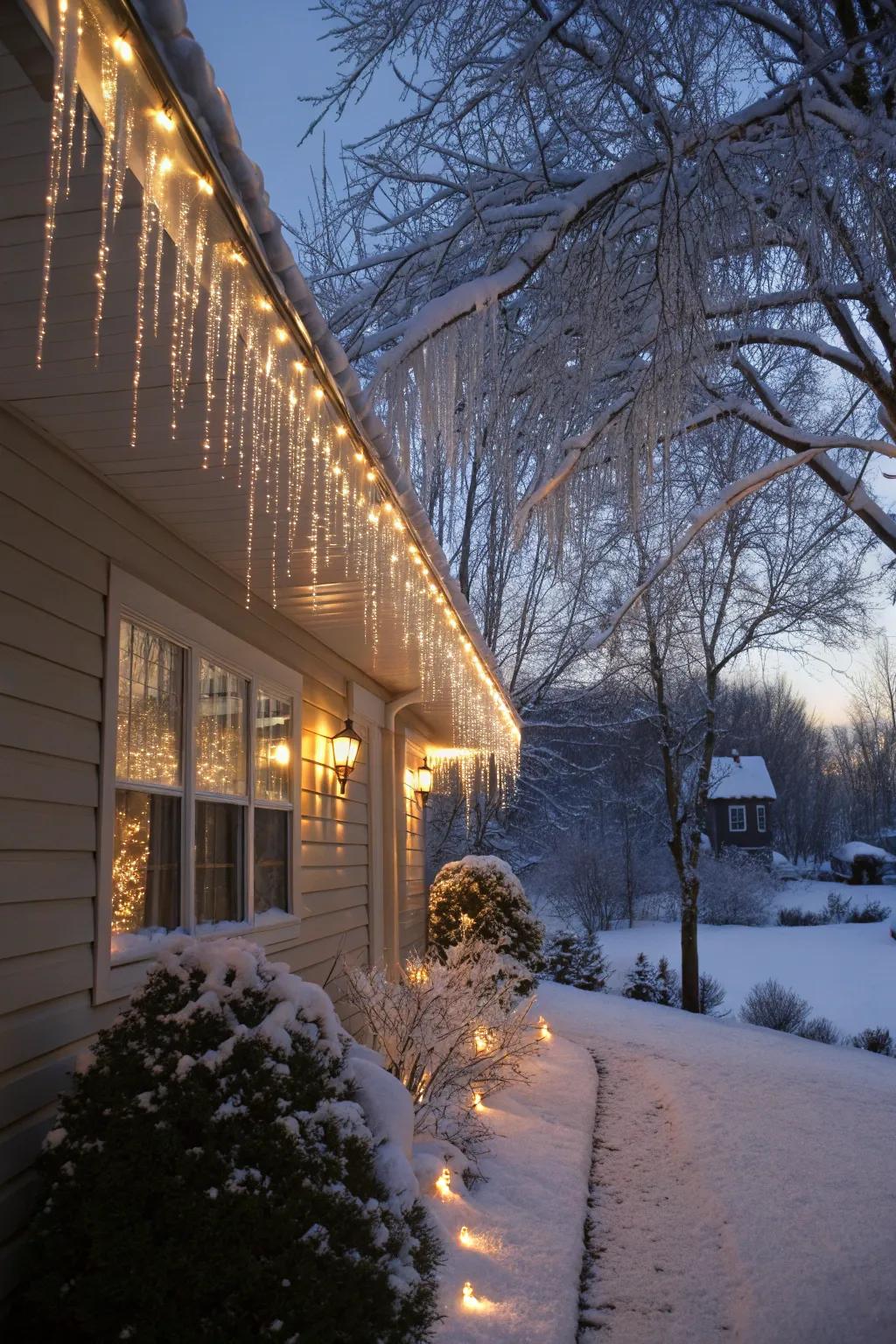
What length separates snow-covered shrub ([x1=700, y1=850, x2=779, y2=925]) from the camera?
2328 centimetres

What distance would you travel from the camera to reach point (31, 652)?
2.98 m

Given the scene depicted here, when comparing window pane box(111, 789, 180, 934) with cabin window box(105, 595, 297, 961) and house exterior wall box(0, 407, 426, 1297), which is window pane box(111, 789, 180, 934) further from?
house exterior wall box(0, 407, 426, 1297)

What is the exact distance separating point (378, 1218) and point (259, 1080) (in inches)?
18.8

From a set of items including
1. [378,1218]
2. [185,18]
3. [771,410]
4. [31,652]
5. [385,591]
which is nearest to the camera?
[185,18]

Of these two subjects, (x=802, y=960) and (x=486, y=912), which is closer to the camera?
(x=486, y=912)

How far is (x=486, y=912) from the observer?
33.3 feet

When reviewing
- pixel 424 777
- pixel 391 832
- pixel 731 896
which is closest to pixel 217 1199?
pixel 391 832

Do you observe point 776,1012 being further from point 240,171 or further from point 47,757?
point 240,171

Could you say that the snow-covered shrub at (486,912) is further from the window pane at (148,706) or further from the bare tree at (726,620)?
the window pane at (148,706)

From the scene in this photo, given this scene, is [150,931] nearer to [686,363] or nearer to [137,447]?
[137,447]

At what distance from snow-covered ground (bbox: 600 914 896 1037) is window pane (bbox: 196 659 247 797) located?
35.6 feet

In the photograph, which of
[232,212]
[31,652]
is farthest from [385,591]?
[232,212]

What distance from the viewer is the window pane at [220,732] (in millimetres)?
4395

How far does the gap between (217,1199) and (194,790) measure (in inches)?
76.8
